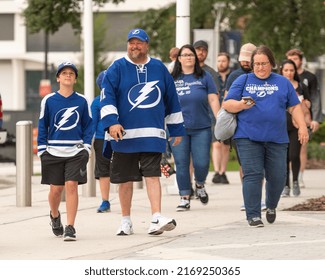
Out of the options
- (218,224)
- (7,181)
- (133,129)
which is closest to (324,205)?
(218,224)

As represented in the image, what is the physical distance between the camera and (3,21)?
78.8 metres

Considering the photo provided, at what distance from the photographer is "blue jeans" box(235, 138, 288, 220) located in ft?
41.3

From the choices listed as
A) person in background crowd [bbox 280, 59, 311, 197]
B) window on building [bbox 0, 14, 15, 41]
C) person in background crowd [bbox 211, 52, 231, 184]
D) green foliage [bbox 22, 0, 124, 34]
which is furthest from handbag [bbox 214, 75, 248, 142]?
window on building [bbox 0, 14, 15, 41]

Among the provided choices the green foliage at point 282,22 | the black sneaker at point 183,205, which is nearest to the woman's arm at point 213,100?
the black sneaker at point 183,205

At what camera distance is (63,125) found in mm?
11859

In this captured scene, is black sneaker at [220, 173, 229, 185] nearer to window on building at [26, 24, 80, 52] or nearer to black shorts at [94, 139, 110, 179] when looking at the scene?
black shorts at [94, 139, 110, 179]

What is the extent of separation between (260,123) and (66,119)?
192cm

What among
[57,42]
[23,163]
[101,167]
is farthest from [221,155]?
[57,42]

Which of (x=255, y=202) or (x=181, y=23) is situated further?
(x=181, y=23)

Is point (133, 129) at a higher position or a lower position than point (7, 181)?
higher

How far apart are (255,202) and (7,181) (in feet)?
34.6

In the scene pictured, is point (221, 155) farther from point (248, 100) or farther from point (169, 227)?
point (169, 227)

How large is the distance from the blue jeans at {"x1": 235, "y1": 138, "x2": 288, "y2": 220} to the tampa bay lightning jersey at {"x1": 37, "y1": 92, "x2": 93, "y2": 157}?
164 centimetres

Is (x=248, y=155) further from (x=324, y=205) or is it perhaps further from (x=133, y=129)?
(x=324, y=205)
